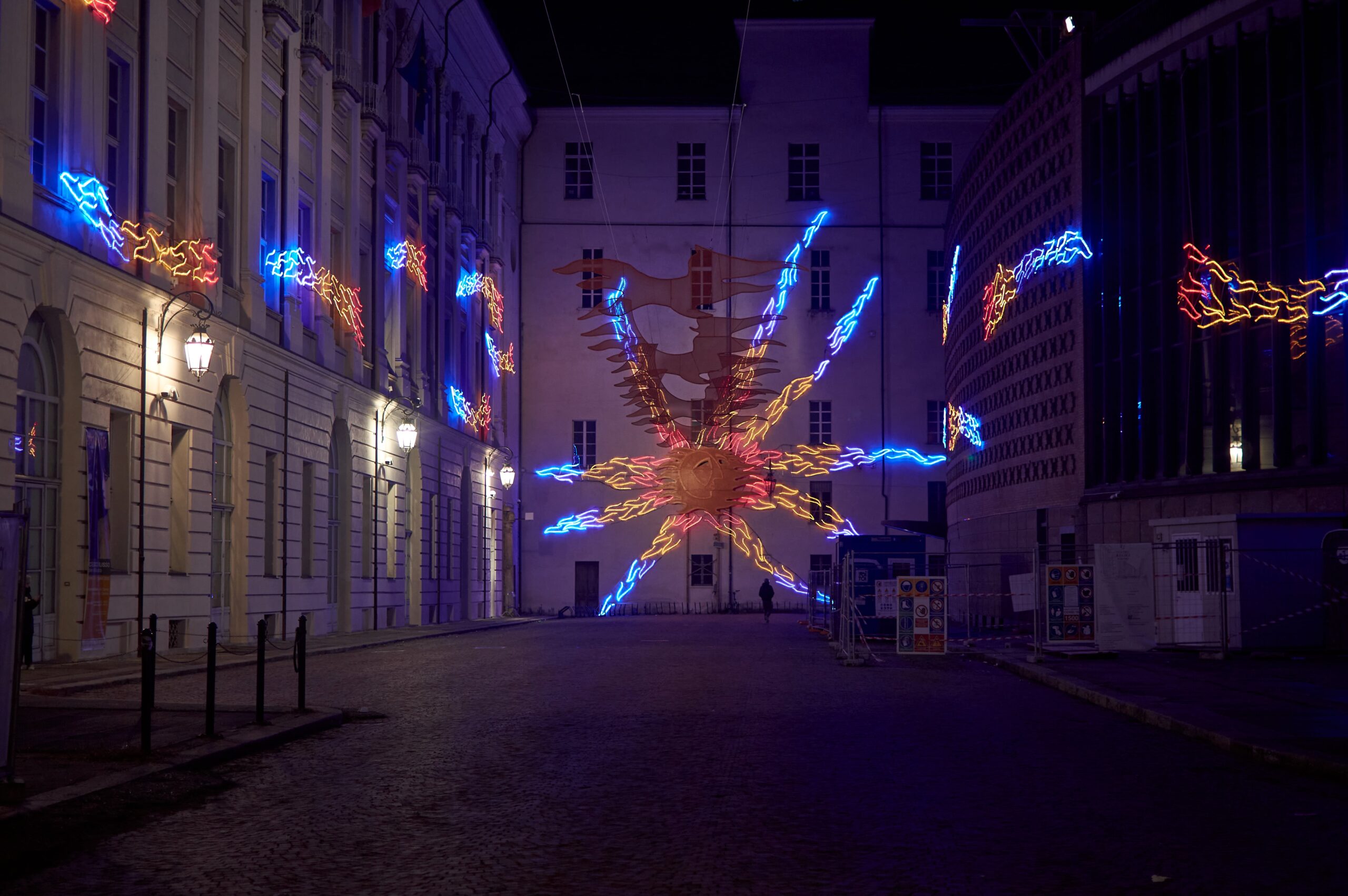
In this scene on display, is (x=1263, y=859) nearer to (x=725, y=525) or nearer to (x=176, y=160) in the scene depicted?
(x=176, y=160)

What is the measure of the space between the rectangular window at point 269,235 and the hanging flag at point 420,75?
1116 centimetres

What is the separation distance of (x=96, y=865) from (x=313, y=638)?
86.4 ft

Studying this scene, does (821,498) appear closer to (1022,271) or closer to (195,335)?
(1022,271)

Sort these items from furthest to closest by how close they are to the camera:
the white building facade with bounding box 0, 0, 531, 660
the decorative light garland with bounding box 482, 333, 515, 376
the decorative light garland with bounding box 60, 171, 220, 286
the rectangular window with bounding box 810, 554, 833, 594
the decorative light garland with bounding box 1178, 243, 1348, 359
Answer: the decorative light garland with bounding box 482, 333, 515, 376, the rectangular window with bounding box 810, 554, 833, 594, the decorative light garland with bounding box 1178, 243, 1348, 359, the decorative light garland with bounding box 60, 171, 220, 286, the white building facade with bounding box 0, 0, 531, 660

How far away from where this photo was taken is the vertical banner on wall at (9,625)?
8828mm

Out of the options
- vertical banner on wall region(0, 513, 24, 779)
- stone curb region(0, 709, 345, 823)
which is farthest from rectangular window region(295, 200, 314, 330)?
vertical banner on wall region(0, 513, 24, 779)

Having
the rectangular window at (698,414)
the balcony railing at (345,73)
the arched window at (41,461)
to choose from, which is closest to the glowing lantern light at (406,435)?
the balcony railing at (345,73)

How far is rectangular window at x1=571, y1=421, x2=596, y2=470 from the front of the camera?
61822 millimetres

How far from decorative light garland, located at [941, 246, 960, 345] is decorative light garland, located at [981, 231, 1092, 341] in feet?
18.4

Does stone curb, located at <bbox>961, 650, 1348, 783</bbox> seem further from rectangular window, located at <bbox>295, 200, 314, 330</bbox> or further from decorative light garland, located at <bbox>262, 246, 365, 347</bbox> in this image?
rectangular window, located at <bbox>295, 200, 314, 330</bbox>

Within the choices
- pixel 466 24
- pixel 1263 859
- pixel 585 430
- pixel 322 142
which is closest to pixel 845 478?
pixel 585 430

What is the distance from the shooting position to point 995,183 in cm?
4403

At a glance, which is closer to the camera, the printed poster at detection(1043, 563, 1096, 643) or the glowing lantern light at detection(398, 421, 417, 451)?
the printed poster at detection(1043, 563, 1096, 643)

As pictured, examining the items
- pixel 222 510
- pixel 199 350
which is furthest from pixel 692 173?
pixel 199 350
